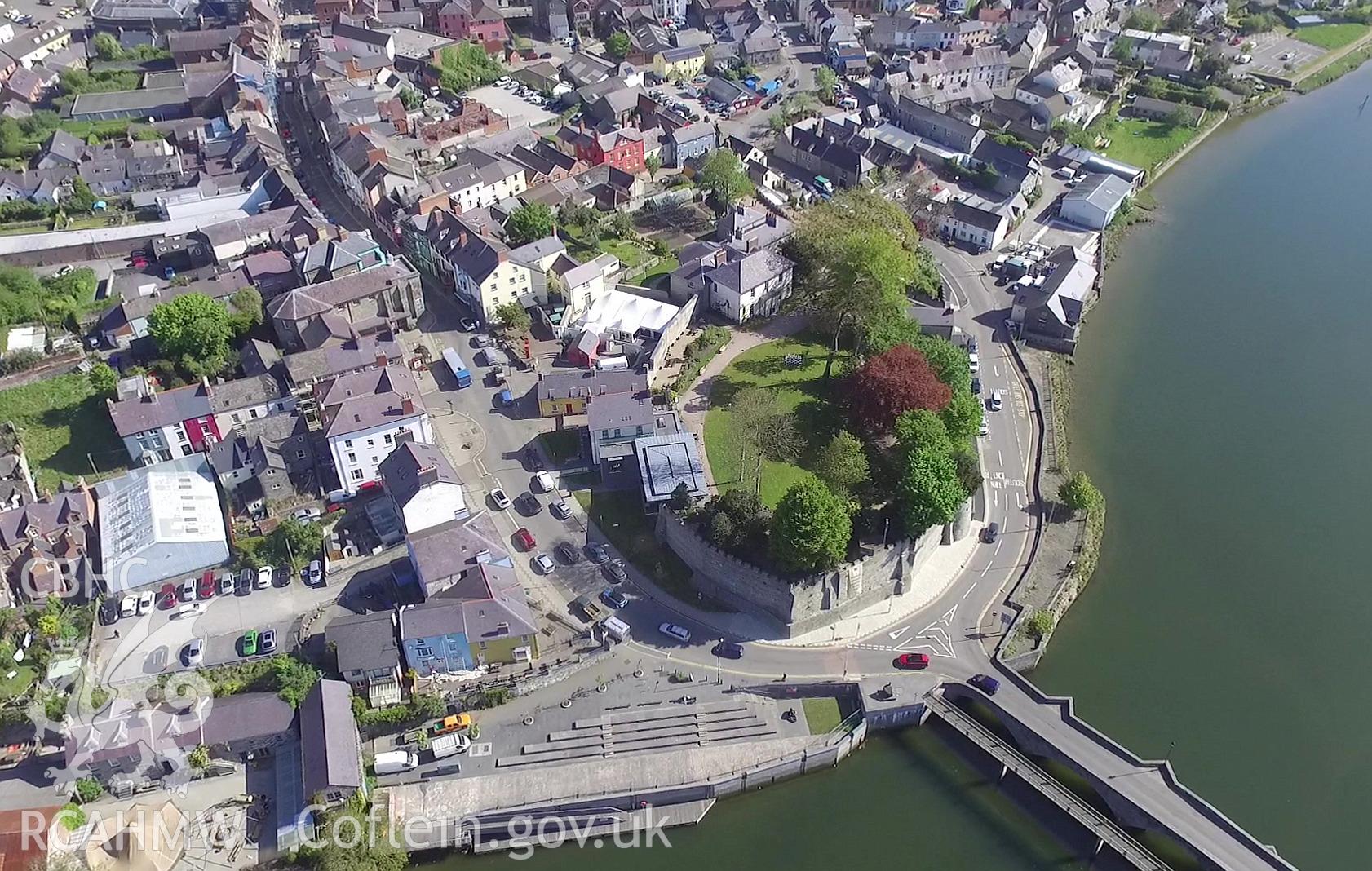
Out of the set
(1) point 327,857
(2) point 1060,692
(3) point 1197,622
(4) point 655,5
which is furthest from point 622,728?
(4) point 655,5

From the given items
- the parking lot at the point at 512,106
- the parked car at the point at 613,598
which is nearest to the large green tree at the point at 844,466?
the parked car at the point at 613,598

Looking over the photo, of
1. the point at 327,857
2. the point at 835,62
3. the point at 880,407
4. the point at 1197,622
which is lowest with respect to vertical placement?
the point at 327,857

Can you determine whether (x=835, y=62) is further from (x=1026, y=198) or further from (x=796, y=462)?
(x=796, y=462)

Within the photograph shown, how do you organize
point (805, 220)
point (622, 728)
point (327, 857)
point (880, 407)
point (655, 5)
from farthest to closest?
1. point (655, 5)
2. point (805, 220)
3. point (880, 407)
4. point (622, 728)
5. point (327, 857)

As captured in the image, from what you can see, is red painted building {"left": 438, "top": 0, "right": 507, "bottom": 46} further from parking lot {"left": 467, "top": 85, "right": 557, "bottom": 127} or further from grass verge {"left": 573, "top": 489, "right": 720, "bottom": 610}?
grass verge {"left": 573, "top": 489, "right": 720, "bottom": 610}

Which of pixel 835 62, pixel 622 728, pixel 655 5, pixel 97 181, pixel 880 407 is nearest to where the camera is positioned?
pixel 622 728

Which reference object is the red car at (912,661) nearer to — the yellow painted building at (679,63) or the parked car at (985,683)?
the parked car at (985,683)
